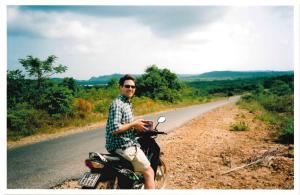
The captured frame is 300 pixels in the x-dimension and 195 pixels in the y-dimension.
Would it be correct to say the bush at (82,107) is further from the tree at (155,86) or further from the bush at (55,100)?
the tree at (155,86)

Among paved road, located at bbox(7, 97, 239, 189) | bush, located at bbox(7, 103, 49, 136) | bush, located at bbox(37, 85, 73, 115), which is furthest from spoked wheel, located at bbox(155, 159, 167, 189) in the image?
bush, located at bbox(37, 85, 73, 115)

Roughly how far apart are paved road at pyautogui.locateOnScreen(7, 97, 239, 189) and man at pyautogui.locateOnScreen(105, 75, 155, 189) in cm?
245

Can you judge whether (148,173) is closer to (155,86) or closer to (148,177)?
(148,177)

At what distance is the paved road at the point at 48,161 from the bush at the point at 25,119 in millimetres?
2627

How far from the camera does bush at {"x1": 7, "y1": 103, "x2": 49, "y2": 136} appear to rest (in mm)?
13430

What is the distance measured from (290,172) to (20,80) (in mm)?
12902

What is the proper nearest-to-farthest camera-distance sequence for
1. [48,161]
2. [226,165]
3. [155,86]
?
[226,165] → [48,161] → [155,86]

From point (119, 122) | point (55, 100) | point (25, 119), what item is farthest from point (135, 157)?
point (55, 100)

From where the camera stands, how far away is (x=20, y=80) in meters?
15.5

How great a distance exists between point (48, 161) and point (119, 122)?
15.1ft

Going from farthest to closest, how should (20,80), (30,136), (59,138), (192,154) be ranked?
(20,80) < (30,136) < (59,138) < (192,154)

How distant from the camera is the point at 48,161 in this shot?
7898mm
